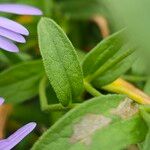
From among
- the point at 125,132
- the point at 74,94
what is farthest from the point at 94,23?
the point at 125,132

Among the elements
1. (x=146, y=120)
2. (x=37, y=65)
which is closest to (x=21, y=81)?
(x=37, y=65)

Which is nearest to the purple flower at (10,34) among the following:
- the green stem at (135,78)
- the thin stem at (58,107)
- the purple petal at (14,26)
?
the purple petal at (14,26)

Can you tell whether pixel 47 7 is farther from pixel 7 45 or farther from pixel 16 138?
pixel 16 138

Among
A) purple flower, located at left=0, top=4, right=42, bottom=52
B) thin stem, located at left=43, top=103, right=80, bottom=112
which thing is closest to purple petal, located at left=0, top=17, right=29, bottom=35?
purple flower, located at left=0, top=4, right=42, bottom=52

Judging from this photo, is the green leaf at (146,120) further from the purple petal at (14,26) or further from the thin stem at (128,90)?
the purple petal at (14,26)

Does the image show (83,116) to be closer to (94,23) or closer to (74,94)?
(74,94)

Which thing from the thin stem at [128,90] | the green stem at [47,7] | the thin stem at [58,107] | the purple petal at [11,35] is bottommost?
the thin stem at [128,90]

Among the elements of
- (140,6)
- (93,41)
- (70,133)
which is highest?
(140,6)

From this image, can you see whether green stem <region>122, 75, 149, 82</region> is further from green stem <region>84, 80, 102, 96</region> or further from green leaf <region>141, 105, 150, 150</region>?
green leaf <region>141, 105, 150, 150</region>
